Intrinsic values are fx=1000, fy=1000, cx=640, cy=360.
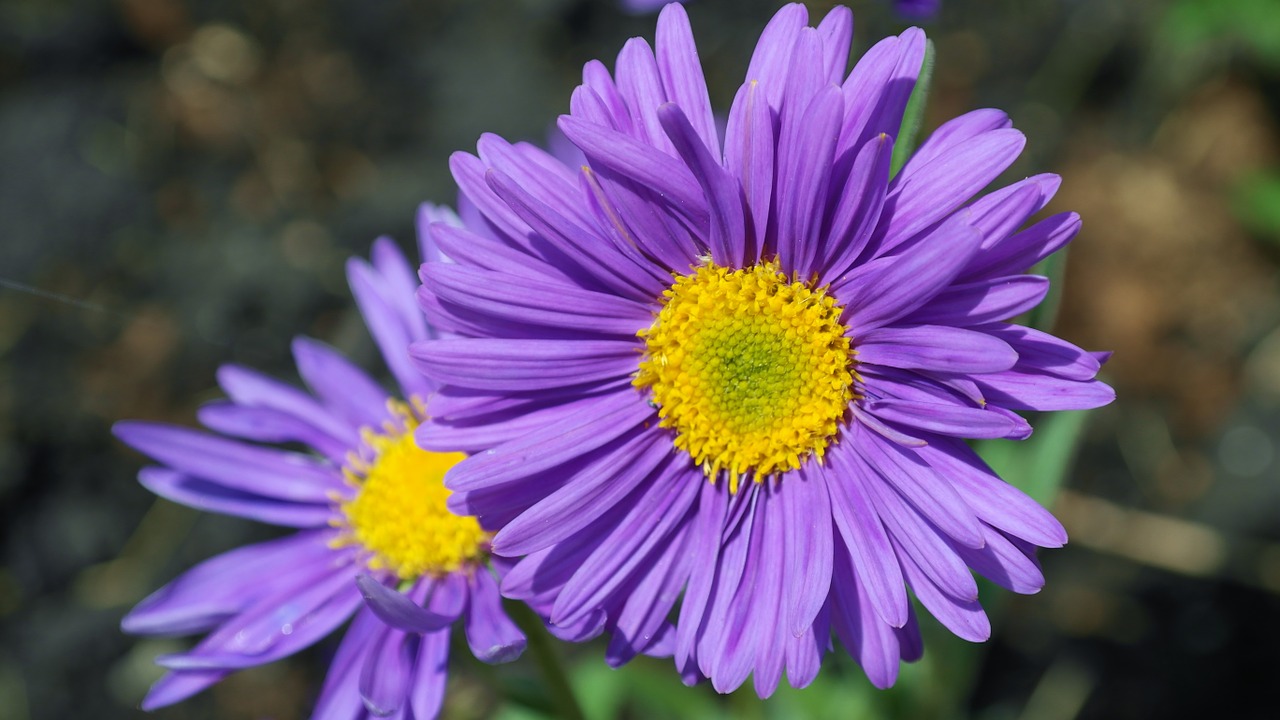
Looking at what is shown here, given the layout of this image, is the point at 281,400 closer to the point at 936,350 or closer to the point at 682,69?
the point at 682,69

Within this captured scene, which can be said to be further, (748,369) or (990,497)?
(748,369)

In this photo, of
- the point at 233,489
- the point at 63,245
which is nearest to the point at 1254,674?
the point at 233,489

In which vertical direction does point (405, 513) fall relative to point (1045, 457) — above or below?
above

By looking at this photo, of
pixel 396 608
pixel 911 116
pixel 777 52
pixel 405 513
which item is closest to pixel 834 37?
pixel 777 52

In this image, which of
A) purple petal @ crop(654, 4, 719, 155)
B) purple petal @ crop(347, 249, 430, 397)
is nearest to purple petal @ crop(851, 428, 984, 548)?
purple petal @ crop(654, 4, 719, 155)

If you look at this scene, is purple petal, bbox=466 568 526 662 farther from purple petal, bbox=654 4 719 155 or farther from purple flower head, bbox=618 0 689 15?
purple flower head, bbox=618 0 689 15

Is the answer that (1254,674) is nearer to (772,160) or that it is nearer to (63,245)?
(772,160)

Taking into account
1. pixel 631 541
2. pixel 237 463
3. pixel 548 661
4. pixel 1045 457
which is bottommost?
pixel 1045 457
